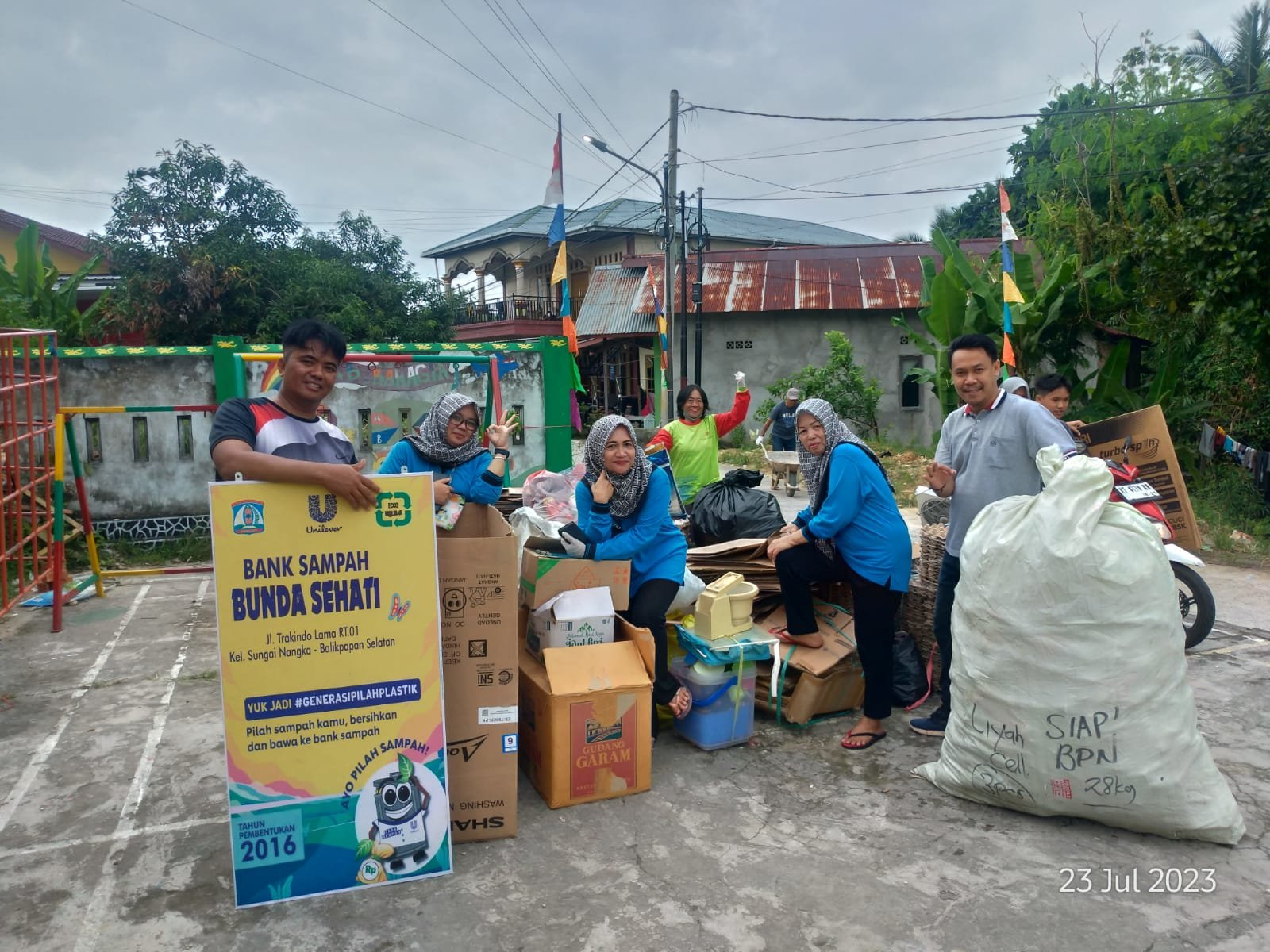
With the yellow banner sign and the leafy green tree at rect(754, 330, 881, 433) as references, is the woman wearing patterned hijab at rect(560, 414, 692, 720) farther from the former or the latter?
the leafy green tree at rect(754, 330, 881, 433)

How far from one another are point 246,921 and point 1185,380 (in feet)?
40.1

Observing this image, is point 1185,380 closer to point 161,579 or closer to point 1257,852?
point 1257,852

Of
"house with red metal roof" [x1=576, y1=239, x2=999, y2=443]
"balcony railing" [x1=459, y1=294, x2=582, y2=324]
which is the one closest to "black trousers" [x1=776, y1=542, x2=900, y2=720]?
"house with red metal roof" [x1=576, y1=239, x2=999, y2=443]

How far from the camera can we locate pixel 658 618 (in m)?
3.79

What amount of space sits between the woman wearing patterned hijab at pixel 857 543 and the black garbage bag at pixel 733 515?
0.99m

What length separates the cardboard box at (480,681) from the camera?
301 cm

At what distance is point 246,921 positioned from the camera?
2.59 meters

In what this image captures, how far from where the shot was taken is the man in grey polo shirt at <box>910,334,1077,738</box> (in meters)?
3.52

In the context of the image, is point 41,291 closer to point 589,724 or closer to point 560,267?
point 560,267

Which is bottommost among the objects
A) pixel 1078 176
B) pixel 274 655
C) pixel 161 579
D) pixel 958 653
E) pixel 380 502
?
pixel 161 579

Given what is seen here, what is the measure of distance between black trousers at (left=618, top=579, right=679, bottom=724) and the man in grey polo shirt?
119cm

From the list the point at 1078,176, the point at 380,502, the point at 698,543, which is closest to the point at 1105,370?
the point at 1078,176

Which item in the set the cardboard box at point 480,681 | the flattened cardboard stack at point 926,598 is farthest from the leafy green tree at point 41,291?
the flattened cardboard stack at point 926,598

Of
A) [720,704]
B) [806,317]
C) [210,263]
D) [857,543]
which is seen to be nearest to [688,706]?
[720,704]
